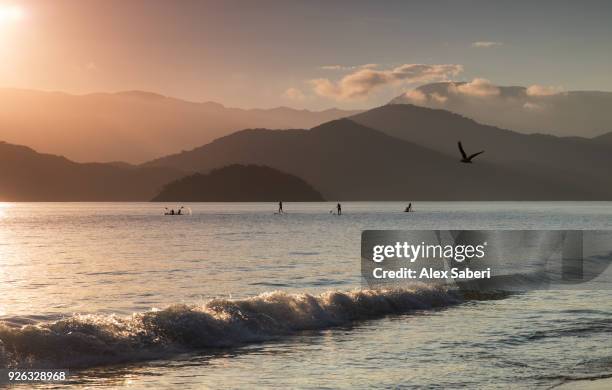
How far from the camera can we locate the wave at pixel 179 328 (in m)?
21.1

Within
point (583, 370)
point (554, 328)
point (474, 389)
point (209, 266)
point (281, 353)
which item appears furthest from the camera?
point (209, 266)

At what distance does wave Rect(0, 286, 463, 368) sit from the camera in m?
21.1

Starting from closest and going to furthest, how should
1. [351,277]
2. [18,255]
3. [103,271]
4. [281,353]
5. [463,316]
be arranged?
[281,353] → [463,316] → [351,277] → [103,271] → [18,255]

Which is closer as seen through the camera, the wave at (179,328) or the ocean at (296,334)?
the ocean at (296,334)

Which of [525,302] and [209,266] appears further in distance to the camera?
[209,266]

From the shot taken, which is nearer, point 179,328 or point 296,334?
point 179,328

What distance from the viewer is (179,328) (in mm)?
24203

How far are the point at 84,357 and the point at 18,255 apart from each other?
156 ft

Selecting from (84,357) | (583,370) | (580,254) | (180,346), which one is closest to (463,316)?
(583,370)

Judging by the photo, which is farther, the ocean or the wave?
the wave

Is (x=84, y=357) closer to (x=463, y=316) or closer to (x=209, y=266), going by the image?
(x=463, y=316)

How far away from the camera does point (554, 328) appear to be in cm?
2636

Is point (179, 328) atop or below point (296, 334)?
atop

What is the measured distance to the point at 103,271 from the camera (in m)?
48.7
